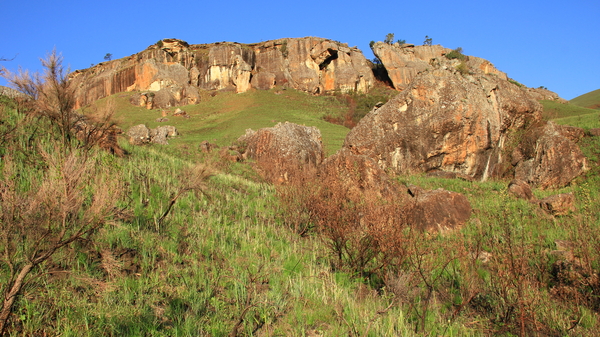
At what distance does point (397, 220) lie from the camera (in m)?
4.96

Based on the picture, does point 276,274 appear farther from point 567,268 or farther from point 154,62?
point 154,62

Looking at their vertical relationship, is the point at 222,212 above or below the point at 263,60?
below

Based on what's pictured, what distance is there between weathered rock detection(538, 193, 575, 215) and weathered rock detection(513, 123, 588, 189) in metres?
3.31

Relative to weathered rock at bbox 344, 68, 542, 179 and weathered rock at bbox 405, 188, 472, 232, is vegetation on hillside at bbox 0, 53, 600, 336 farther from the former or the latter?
weathered rock at bbox 344, 68, 542, 179

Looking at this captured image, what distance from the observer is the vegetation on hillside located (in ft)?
9.27

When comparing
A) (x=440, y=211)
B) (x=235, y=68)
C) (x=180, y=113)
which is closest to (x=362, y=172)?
(x=440, y=211)

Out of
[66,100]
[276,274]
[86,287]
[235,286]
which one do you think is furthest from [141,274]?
[66,100]

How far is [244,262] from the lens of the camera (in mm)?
4500

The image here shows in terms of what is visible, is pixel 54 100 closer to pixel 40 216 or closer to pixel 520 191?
pixel 40 216

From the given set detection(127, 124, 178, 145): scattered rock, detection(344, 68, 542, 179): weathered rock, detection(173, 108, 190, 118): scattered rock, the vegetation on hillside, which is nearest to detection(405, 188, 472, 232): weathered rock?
the vegetation on hillside

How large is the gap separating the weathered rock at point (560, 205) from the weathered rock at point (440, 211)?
179 centimetres

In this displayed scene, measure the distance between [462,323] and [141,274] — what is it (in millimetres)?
3369

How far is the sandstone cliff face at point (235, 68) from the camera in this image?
51094 millimetres

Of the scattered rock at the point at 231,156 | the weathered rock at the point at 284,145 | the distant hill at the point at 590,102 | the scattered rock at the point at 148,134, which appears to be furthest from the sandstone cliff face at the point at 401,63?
the scattered rock at the point at 231,156
